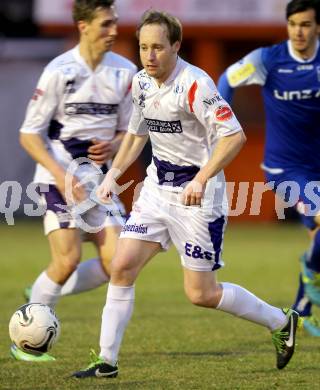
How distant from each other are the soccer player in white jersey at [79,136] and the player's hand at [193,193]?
5.49ft

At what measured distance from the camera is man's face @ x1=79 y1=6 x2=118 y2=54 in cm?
805

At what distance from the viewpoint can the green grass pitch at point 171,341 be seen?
677cm

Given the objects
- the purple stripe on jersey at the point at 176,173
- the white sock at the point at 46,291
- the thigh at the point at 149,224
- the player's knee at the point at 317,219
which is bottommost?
the white sock at the point at 46,291

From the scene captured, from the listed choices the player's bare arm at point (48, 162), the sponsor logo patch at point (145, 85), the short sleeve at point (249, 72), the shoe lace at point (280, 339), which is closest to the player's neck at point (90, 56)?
the player's bare arm at point (48, 162)

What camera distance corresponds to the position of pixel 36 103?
8109 mm

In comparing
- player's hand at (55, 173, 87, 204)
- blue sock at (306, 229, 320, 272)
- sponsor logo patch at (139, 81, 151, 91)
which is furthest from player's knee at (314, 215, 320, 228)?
sponsor logo patch at (139, 81, 151, 91)

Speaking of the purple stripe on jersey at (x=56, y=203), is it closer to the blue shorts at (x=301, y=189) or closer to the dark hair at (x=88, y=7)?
the dark hair at (x=88, y=7)

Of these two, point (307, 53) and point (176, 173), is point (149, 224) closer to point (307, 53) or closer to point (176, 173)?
point (176, 173)

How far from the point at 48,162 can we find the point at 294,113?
2.17 meters

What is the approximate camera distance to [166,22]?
6.67 meters

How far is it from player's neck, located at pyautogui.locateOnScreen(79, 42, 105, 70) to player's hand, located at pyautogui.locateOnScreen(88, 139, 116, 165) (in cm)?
57

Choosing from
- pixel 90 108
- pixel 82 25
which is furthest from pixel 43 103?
pixel 82 25

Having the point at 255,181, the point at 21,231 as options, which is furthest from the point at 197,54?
the point at 21,231

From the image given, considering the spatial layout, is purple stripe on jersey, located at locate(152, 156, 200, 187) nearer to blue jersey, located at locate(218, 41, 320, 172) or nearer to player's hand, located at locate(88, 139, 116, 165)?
player's hand, located at locate(88, 139, 116, 165)
